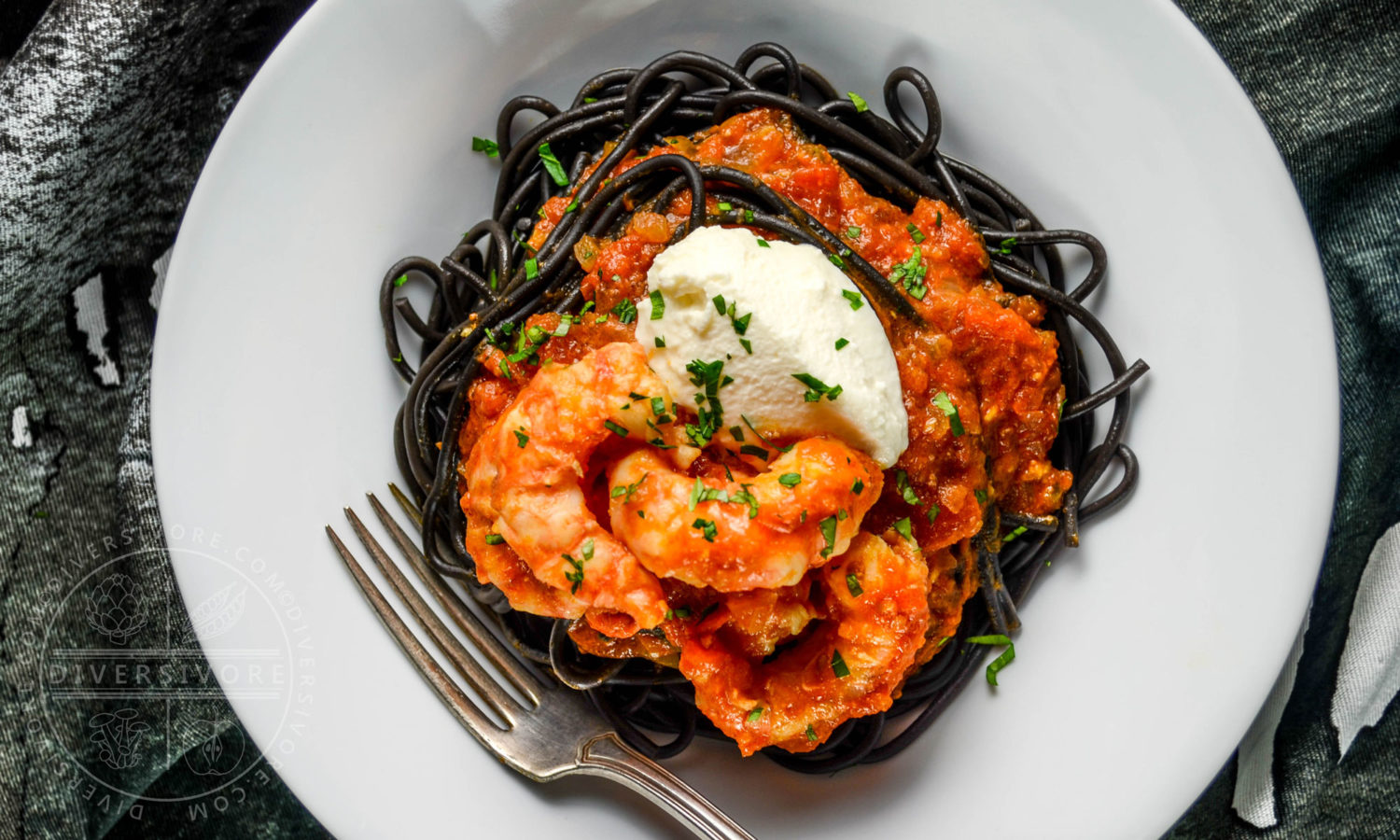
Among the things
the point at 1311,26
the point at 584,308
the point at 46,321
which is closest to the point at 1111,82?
the point at 1311,26

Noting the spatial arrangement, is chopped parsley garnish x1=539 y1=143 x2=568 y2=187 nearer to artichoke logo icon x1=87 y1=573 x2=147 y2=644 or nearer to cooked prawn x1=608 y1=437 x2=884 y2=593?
cooked prawn x1=608 y1=437 x2=884 y2=593

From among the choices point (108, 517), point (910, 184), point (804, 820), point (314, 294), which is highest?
point (910, 184)

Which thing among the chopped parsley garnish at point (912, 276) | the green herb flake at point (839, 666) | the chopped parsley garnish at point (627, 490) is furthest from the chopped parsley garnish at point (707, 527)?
the chopped parsley garnish at point (912, 276)

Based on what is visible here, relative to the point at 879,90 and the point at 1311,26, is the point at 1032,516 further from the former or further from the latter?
the point at 1311,26

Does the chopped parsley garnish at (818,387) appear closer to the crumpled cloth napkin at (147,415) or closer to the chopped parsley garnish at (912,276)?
the chopped parsley garnish at (912,276)

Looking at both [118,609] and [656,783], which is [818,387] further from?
[118,609]

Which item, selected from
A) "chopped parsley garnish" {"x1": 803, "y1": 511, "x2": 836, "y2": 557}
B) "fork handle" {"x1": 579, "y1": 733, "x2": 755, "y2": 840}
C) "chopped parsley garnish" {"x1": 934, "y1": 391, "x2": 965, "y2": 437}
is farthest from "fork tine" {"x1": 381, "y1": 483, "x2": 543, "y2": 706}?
"chopped parsley garnish" {"x1": 934, "y1": 391, "x2": 965, "y2": 437}
